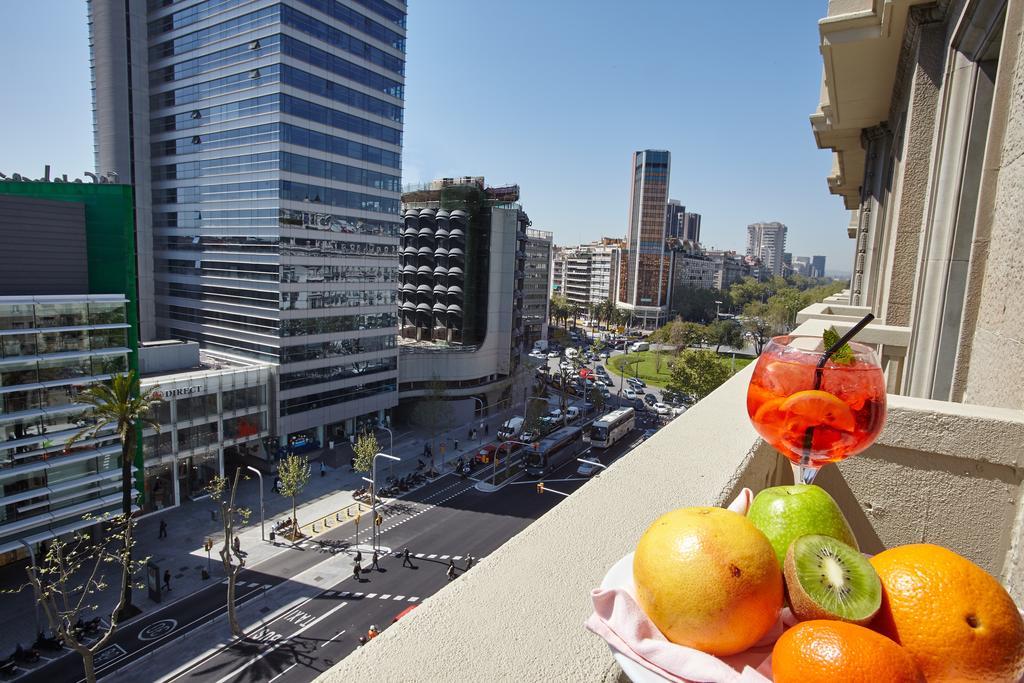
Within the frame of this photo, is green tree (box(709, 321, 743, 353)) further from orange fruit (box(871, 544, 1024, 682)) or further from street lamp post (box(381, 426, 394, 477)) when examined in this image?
orange fruit (box(871, 544, 1024, 682))

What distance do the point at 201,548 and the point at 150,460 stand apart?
6183 millimetres

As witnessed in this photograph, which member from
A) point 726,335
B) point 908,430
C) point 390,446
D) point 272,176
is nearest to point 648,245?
point 726,335

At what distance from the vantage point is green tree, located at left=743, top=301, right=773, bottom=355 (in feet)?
313

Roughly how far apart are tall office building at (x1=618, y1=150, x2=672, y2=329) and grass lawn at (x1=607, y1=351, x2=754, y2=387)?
29626mm

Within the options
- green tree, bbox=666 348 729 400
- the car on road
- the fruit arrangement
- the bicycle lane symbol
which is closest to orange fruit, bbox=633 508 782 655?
the fruit arrangement

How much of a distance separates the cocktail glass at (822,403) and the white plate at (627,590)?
92 cm

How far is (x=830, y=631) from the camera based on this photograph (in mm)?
1311

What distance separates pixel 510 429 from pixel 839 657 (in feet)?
157

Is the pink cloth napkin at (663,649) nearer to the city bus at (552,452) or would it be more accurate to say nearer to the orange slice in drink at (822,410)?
the orange slice in drink at (822,410)

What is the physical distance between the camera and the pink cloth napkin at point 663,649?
1.42 meters

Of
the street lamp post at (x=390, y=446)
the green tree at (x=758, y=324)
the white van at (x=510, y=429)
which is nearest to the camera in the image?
the street lamp post at (x=390, y=446)

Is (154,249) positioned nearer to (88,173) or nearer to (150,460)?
(88,173)

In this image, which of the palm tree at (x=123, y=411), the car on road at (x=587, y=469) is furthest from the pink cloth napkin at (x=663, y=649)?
the car on road at (x=587, y=469)

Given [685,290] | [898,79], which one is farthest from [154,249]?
[685,290]
